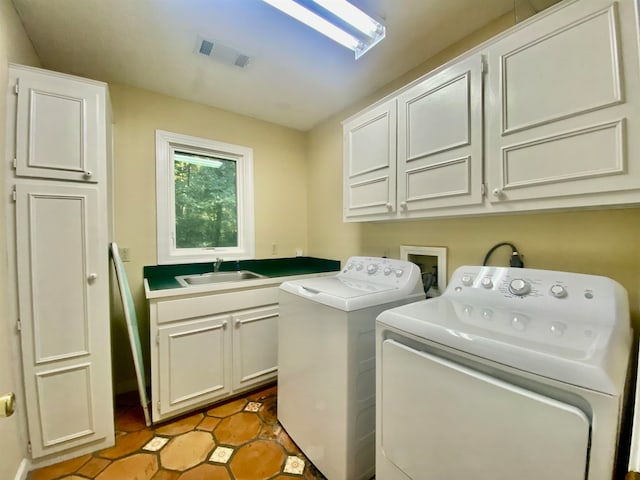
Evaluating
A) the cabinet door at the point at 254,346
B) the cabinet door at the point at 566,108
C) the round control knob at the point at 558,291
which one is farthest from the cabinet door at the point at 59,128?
the round control knob at the point at 558,291

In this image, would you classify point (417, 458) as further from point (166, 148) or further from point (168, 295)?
point (166, 148)

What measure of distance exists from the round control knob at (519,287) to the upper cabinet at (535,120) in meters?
→ 0.31

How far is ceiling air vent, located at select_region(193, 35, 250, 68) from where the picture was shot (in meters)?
1.67

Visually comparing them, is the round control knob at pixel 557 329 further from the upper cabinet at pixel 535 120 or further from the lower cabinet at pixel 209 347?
the lower cabinet at pixel 209 347

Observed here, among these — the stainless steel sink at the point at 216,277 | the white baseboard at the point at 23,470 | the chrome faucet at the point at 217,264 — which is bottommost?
the white baseboard at the point at 23,470

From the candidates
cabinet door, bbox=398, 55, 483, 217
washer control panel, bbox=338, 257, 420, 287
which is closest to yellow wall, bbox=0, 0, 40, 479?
washer control panel, bbox=338, 257, 420, 287

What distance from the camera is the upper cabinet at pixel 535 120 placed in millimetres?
899

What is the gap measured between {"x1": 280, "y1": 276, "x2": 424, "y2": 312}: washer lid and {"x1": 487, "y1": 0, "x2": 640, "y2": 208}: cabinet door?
2.21 ft

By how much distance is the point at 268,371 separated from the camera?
7.18ft

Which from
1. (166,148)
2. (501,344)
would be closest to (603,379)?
(501,344)

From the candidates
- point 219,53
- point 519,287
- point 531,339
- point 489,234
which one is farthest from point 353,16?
point 531,339

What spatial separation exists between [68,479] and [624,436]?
2409 mm

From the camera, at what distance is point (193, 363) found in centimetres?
185

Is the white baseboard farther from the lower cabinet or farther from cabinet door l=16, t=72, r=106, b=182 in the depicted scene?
cabinet door l=16, t=72, r=106, b=182
